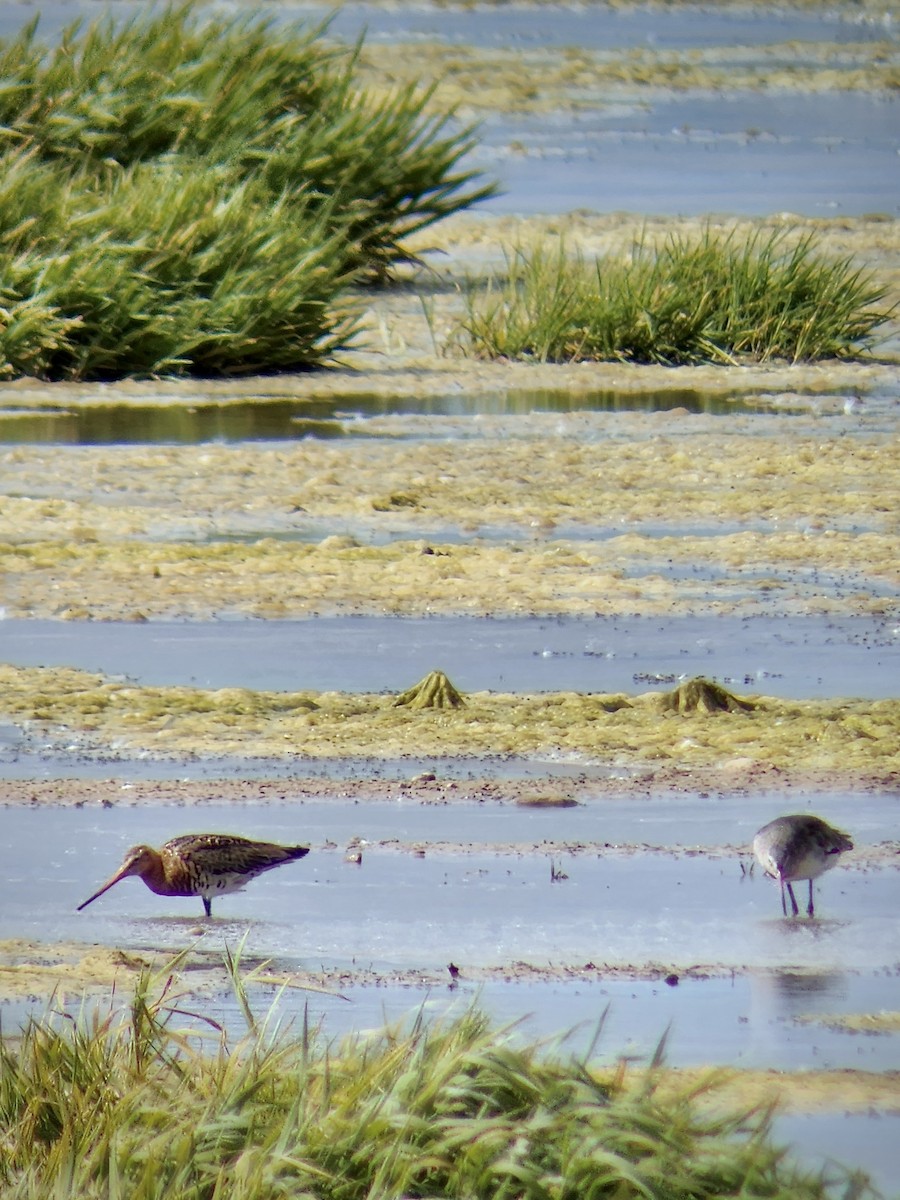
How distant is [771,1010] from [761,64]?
4639cm

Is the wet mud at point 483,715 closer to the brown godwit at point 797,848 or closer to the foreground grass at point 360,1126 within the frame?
the brown godwit at point 797,848

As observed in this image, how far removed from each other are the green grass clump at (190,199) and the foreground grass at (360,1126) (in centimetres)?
1311

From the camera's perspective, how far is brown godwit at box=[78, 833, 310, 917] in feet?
22.1

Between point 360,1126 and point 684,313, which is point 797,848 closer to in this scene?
point 360,1126

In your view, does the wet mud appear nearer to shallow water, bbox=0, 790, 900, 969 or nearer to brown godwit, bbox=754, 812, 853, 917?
shallow water, bbox=0, 790, 900, 969

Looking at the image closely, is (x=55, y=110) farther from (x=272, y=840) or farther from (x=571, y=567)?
(x=272, y=840)

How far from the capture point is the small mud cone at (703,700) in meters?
9.01

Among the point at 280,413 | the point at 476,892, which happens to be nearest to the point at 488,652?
the point at 476,892

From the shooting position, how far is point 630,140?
38.8 m

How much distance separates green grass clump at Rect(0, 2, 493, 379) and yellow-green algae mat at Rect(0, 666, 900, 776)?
870cm

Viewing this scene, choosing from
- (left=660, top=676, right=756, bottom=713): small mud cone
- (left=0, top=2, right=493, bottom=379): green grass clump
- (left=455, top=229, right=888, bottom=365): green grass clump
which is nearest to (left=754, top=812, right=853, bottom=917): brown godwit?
(left=660, top=676, right=756, bottom=713): small mud cone

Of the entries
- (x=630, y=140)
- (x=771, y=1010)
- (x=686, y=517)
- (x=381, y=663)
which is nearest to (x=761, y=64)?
(x=630, y=140)

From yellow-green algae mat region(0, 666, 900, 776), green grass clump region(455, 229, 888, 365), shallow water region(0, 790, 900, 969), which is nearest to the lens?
shallow water region(0, 790, 900, 969)

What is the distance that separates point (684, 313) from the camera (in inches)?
773
